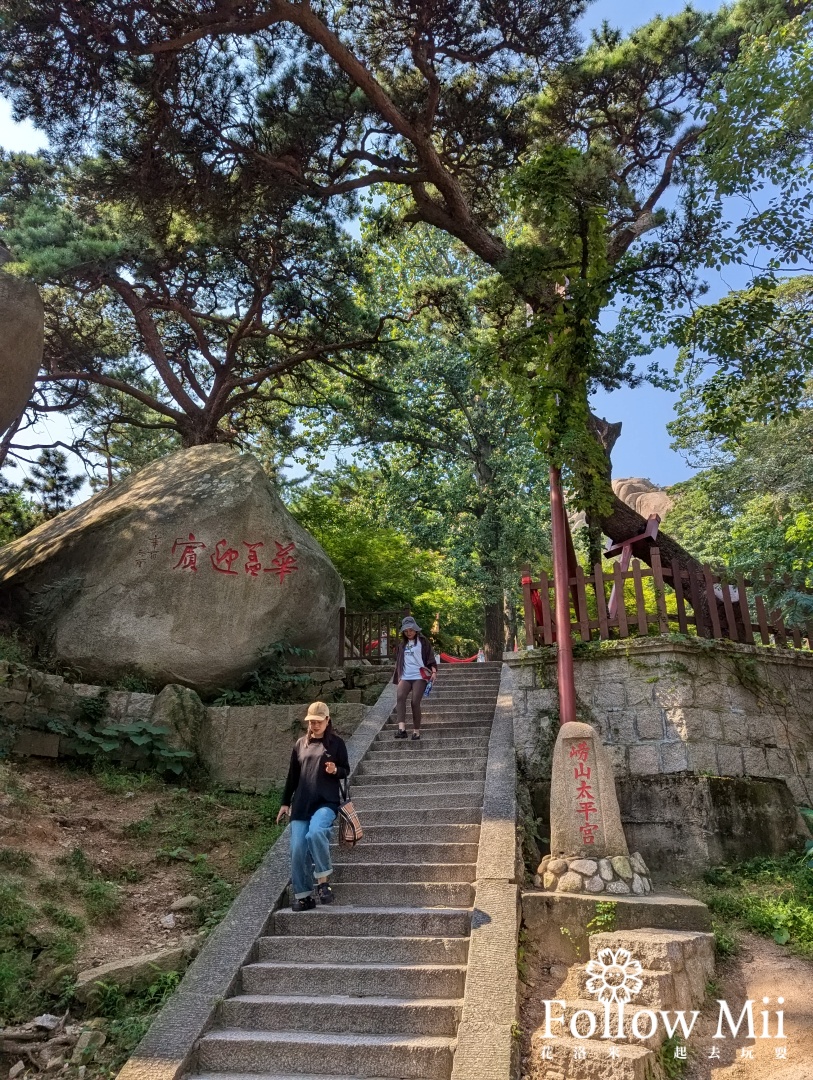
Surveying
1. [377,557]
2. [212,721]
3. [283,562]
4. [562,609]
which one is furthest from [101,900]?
[377,557]

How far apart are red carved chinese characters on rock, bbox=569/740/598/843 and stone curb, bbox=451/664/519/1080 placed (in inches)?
23.1

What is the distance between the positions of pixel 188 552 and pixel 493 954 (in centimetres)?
682

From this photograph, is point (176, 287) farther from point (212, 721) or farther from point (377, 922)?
point (377, 922)

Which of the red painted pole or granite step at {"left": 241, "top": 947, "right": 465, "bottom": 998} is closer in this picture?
granite step at {"left": 241, "top": 947, "right": 465, "bottom": 998}

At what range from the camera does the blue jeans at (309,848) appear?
5.59 metres

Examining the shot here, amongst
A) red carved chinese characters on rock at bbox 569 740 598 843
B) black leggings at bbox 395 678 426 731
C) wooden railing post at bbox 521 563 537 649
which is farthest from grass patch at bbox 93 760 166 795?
red carved chinese characters on rock at bbox 569 740 598 843

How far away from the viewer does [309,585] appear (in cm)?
1055

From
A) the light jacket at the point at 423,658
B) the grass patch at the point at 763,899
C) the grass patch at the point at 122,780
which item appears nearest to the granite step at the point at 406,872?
the grass patch at the point at 763,899

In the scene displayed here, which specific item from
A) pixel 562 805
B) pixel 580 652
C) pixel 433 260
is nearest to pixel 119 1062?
pixel 562 805

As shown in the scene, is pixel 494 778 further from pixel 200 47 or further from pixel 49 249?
pixel 200 47

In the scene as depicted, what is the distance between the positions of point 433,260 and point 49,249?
1373cm

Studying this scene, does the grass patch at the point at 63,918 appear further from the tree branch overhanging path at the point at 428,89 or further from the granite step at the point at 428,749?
the tree branch overhanging path at the point at 428,89

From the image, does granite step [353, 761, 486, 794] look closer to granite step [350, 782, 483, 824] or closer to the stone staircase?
the stone staircase

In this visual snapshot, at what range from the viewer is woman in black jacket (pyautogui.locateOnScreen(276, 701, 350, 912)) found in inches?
222
